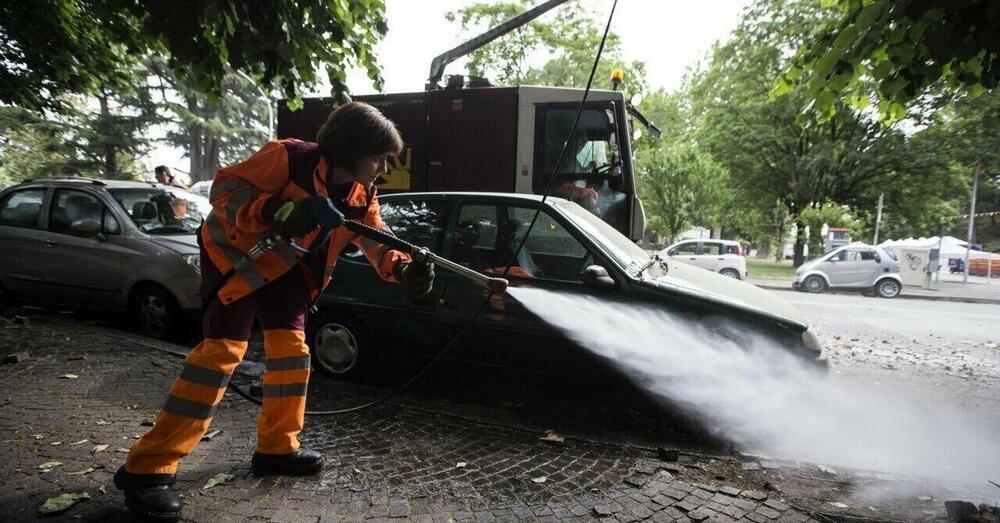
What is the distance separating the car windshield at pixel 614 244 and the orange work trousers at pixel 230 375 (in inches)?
82.2

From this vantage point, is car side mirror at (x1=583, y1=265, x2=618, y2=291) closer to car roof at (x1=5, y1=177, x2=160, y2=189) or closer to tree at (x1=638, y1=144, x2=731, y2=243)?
car roof at (x1=5, y1=177, x2=160, y2=189)

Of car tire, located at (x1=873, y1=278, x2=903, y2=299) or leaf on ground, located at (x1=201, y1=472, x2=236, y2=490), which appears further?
car tire, located at (x1=873, y1=278, x2=903, y2=299)

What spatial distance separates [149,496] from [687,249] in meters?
19.0

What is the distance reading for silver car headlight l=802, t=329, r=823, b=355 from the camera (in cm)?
351

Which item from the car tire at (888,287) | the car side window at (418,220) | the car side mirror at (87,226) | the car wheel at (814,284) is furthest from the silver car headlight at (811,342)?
the car wheel at (814,284)

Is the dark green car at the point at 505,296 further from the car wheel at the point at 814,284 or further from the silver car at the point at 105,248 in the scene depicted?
the car wheel at the point at 814,284

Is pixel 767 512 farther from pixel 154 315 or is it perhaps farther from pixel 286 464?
pixel 154 315

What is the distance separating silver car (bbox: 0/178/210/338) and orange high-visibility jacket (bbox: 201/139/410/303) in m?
3.44

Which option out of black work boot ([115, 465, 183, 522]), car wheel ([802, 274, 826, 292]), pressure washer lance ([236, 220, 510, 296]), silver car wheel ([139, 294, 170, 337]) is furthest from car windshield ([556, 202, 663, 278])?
car wheel ([802, 274, 826, 292])

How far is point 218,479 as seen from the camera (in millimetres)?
2570

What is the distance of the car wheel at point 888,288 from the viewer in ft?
48.8

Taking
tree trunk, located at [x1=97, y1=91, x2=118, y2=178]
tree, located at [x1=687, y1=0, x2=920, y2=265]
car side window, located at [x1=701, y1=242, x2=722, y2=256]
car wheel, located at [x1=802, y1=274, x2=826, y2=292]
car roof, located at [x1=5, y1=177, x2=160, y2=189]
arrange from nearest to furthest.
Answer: car roof, located at [x1=5, y1=177, x2=160, y2=189], car wheel, located at [x1=802, y1=274, x2=826, y2=292], car side window, located at [x1=701, y1=242, x2=722, y2=256], tree, located at [x1=687, y1=0, x2=920, y2=265], tree trunk, located at [x1=97, y1=91, x2=118, y2=178]

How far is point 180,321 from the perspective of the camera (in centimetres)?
541

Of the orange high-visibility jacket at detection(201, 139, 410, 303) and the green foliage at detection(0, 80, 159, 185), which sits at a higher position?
the green foliage at detection(0, 80, 159, 185)
